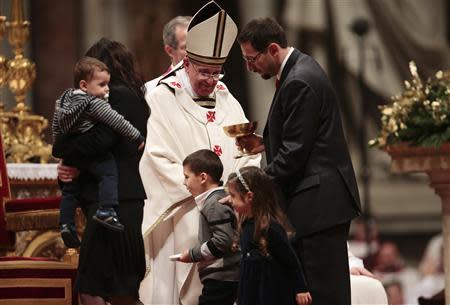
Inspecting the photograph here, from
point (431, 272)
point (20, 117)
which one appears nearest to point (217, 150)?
point (20, 117)

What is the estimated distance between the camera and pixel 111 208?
246 inches

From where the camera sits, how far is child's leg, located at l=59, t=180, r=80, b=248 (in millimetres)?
6355

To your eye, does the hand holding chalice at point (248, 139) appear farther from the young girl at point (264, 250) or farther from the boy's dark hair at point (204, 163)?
the boy's dark hair at point (204, 163)

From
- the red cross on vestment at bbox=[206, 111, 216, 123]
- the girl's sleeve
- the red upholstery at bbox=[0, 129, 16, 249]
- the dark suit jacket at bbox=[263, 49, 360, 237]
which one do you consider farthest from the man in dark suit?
the red upholstery at bbox=[0, 129, 16, 249]

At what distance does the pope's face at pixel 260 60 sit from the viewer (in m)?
6.31

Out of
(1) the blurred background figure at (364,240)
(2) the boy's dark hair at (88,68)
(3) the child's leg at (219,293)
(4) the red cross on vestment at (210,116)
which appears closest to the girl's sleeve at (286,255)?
(3) the child's leg at (219,293)

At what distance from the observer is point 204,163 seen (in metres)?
6.89

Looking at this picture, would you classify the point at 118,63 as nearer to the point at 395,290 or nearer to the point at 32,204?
the point at 32,204

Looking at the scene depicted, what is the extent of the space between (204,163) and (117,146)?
669 millimetres

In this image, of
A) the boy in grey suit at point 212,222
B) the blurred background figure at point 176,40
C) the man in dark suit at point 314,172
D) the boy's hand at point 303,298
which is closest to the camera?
the boy's hand at point 303,298

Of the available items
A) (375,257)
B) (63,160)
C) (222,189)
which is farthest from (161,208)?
(375,257)

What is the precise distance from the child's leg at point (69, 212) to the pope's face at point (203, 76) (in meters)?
1.32

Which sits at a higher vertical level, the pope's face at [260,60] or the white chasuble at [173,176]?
the pope's face at [260,60]

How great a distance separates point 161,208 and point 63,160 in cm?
133
